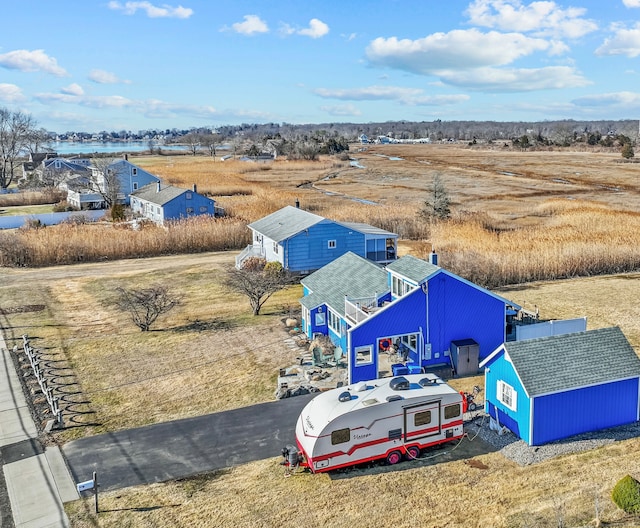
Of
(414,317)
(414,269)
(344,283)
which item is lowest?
(414,317)

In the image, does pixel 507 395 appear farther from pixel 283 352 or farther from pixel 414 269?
pixel 283 352

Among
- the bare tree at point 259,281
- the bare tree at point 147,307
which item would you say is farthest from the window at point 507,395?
the bare tree at point 147,307

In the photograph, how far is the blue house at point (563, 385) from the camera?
56.8 ft

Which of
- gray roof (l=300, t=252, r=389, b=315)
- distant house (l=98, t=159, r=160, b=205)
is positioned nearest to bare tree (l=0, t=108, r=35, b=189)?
distant house (l=98, t=159, r=160, b=205)

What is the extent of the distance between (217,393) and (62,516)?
7.81 meters

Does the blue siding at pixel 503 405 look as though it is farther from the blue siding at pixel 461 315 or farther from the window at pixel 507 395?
the blue siding at pixel 461 315

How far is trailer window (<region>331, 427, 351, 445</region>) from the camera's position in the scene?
15.7 metres

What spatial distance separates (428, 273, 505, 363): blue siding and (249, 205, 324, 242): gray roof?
16.7 m

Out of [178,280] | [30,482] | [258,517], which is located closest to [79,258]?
[178,280]

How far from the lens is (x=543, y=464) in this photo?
16.2m

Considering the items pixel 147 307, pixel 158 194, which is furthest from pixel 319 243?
pixel 158 194

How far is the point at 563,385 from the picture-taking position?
17422 mm

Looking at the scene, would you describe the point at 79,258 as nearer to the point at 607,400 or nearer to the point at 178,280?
the point at 178,280

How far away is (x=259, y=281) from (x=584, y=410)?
18869mm
